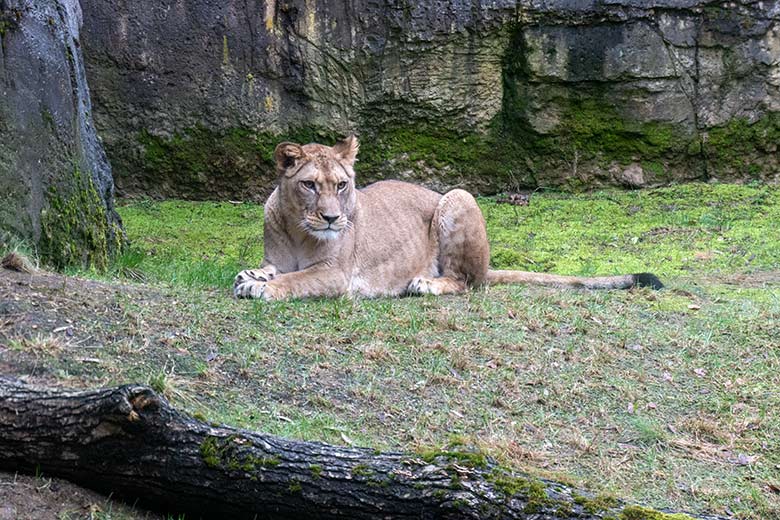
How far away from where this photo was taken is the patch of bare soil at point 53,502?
4242 millimetres

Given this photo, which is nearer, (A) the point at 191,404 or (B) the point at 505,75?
(A) the point at 191,404

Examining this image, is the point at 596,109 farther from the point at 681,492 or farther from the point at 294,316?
the point at 681,492

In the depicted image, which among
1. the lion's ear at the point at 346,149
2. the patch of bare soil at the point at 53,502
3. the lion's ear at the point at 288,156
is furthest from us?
the lion's ear at the point at 346,149

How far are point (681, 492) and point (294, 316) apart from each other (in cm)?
302

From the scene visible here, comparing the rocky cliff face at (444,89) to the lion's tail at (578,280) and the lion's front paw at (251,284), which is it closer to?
the lion's tail at (578,280)

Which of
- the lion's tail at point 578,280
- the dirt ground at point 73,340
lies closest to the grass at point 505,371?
the dirt ground at point 73,340

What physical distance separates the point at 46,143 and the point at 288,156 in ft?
6.21

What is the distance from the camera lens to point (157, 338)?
250 inches

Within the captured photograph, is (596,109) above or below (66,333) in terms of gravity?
above

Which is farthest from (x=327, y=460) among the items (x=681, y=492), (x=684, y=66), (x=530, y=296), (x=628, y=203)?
(x=684, y=66)

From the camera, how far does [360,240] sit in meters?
9.09

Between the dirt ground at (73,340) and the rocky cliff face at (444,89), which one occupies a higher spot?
the rocky cliff face at (444,89)

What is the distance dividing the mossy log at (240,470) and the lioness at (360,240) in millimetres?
3533

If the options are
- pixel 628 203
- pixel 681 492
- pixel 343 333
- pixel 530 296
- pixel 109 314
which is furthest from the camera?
pixel 628 203
